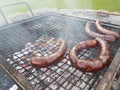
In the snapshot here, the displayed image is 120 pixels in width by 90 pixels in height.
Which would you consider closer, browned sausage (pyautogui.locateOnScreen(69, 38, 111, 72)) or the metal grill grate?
browned sausage (pyautogui.locateOnScreen(69, 38, 111, 72))

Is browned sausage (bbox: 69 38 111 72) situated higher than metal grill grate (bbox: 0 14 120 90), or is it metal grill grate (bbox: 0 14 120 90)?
browned sausage (bbox: 69 38 111 72)

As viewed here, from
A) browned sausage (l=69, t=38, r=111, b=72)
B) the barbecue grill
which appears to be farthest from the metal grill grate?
browned sausage (l=69, t=38, r=111, b=72)

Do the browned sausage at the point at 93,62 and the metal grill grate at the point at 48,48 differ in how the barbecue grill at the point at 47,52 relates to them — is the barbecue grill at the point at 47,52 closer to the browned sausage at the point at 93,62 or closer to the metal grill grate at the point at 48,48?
the metal grill grate at the point at 48,48

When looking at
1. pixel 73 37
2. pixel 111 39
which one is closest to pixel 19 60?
pixel 73 37

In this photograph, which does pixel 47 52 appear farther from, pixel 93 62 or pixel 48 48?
pixel 93 62

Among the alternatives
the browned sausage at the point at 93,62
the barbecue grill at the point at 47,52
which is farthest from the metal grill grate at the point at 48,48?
the browned sausage at the point at 93,62

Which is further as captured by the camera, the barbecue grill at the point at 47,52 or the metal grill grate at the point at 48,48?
the metal grill grate at the point at 48,48

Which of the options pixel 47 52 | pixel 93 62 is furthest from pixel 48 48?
pixel 93 62

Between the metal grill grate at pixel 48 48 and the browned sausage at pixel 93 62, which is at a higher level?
the browned sausage at pixel 93 62

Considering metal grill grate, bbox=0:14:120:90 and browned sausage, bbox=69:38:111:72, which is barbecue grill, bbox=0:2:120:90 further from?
browned sausage, bbox=69:38:111:72
